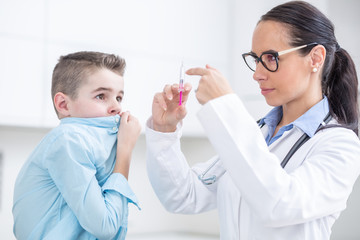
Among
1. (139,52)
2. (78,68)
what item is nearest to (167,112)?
(78,68)

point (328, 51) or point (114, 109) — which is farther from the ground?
point (328, 51)

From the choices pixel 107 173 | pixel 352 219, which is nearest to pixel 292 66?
pixel 107 173

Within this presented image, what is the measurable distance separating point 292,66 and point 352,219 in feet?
4.49

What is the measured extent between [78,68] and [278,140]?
1.93ft

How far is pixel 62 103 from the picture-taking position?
1.30m

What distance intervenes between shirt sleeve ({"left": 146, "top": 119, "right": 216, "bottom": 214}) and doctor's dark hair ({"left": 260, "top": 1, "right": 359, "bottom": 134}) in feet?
1.50

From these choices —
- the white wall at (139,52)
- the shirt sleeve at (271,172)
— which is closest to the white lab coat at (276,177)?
the shirt sleeve at (271,172)

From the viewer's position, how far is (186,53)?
274 cm

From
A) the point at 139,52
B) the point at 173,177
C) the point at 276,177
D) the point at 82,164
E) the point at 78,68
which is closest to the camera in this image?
the point at 276,177

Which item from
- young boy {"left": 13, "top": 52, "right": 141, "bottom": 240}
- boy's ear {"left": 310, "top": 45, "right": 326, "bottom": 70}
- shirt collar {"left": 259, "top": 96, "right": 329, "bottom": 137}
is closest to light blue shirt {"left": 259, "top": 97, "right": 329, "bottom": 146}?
shirt collar {"left": 259, "top": 96, "right": 329, "bottom": 137}

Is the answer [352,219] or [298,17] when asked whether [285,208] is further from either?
[352,219]

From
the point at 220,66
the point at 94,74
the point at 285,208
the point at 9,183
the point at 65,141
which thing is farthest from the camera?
the point at 220,66

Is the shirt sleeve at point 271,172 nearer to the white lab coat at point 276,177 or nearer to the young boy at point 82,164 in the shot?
the white lab coat at point 276,177

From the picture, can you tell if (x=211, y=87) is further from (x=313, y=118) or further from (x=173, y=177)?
(x=173, y=177)
